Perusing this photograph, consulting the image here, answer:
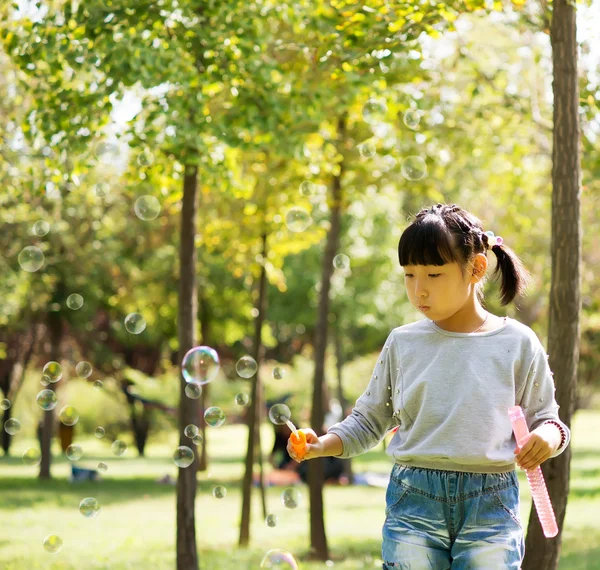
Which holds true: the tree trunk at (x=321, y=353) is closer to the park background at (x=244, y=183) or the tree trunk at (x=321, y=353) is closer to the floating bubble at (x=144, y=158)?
the park background at (x=244, y=183)

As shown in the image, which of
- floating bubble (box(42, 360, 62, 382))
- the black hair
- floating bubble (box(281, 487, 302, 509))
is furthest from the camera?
floating bubble (box(42, 360, 62, 382))

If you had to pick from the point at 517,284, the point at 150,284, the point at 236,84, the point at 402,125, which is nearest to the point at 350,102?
the point at 236,84

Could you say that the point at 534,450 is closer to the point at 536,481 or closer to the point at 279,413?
the point at 536,481

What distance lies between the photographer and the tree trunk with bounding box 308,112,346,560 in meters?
10.1

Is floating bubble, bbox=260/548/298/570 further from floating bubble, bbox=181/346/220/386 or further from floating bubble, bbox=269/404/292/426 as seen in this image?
floating bubble, bbox=181/346/220/386

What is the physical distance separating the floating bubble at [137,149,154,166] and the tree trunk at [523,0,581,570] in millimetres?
3303

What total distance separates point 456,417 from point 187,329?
4592mm

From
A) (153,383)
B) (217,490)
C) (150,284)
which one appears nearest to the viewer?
(217,490)

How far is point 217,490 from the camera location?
6883 millimetres

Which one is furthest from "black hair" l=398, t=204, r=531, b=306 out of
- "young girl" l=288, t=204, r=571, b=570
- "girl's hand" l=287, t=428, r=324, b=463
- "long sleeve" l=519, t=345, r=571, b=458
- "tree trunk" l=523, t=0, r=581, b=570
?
"tree trunk" l=523, t=0, r=581, b=570

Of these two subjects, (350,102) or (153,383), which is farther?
(153,383)

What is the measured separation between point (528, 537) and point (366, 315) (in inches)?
639

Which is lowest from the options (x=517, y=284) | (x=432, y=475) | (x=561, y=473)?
(x=561, y=473)

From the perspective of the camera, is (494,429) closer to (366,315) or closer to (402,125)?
(402,125)
